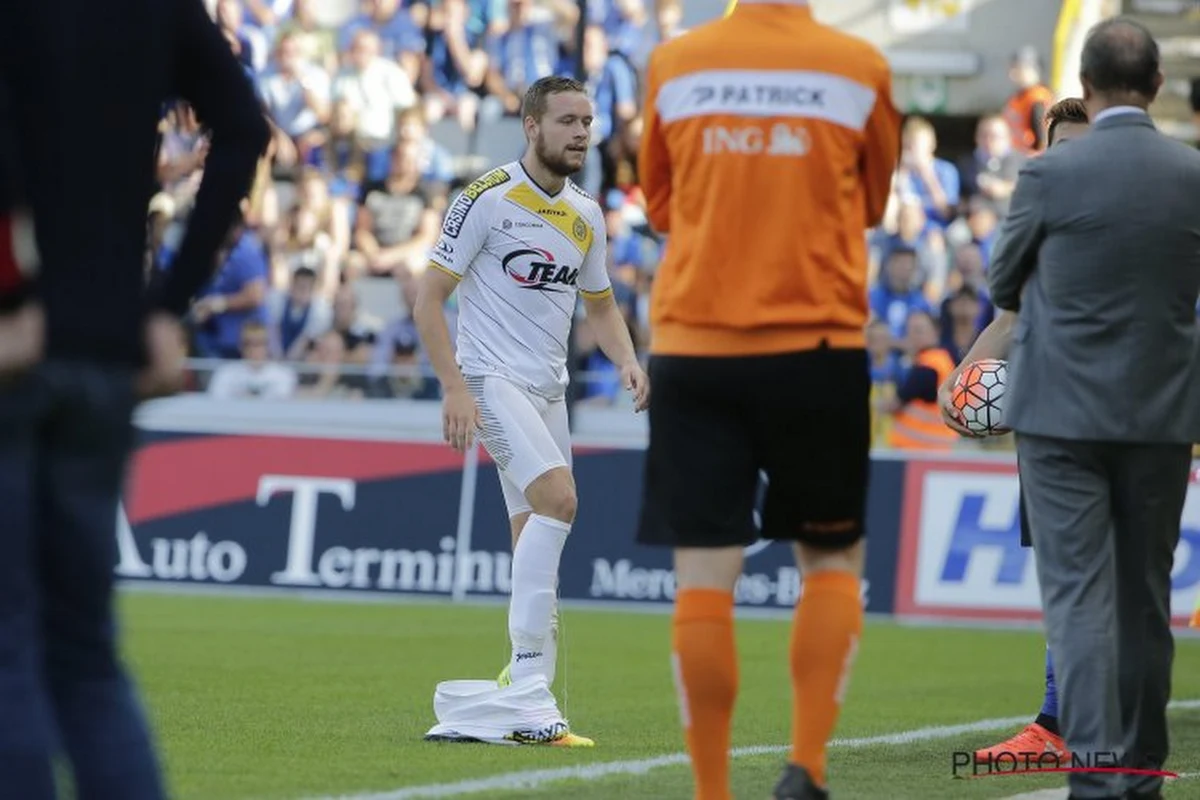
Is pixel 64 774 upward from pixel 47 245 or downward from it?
downward

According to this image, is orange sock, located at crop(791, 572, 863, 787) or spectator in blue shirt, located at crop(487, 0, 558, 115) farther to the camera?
spectator in blue shirt, located at crop(487, 0, 558, 115)

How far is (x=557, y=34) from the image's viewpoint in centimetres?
2223

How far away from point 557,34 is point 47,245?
1825cm

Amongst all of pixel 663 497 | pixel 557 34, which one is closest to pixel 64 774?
pixel 663 497

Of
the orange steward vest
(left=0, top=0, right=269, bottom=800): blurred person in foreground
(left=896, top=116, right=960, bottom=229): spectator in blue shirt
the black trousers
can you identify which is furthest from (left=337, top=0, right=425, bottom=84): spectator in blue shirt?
the black trousers

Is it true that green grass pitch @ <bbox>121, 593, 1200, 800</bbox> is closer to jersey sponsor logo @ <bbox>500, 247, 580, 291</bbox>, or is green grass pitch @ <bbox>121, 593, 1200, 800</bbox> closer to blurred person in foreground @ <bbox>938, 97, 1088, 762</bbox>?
blurred person in foreground @ <bbox>938, 97, 1088, 762</bbox>

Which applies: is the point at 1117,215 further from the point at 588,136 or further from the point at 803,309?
the point at 588,136

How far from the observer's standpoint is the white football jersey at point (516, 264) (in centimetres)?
870

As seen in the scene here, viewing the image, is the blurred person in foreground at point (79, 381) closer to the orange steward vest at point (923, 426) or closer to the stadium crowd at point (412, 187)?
the orange steward vest at point (923, 426)

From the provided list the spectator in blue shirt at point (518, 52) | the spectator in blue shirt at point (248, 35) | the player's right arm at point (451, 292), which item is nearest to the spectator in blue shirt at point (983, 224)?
the spectator in blue shirt at point (518, 52)

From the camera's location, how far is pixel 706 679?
5.86 metres

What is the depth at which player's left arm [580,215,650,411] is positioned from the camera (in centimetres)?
880

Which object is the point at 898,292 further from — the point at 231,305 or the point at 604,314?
the point at 604,314
